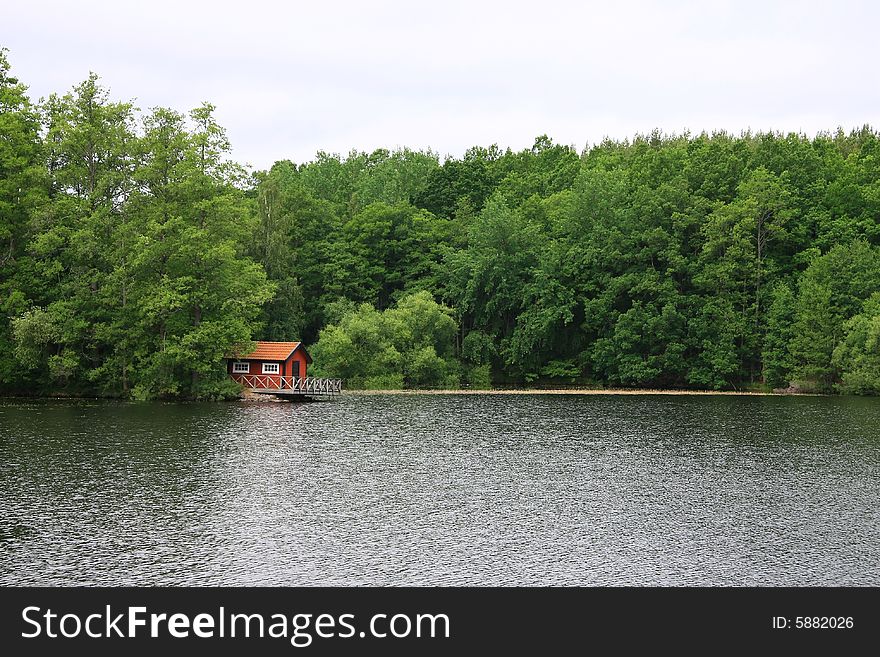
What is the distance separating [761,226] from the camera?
286 feet

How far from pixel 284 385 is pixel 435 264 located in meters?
31.8

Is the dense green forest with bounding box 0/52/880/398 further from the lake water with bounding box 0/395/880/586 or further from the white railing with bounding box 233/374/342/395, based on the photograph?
the lake water with bounding box 0/395/880/586

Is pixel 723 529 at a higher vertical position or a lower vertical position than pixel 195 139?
lower

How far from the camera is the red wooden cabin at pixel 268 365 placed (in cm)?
6531

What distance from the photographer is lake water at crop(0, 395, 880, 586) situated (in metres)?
20.3

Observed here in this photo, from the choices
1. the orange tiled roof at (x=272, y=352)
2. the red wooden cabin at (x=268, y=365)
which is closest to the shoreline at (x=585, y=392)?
the red wooden cabin at (x=268, y=365)

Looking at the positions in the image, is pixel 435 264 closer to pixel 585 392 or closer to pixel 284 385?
pixel 585 392

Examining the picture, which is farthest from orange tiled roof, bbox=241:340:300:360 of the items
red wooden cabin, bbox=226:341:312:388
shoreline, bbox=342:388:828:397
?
shoreline, bbox=342:388:828:397

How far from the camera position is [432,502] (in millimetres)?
27141

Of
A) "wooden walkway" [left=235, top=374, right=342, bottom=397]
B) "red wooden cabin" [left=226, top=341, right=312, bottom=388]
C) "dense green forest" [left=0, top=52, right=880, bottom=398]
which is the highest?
A: "dense green forest" [left=0, top=52, right=880, bottom=398]

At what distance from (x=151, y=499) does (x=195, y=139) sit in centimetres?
4337

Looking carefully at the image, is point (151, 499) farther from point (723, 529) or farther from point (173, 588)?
point (723, 529)

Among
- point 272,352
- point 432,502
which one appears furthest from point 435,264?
point 432,502

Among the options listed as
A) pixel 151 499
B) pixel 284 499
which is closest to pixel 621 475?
pixel 284 499
